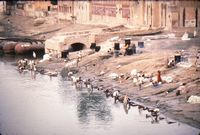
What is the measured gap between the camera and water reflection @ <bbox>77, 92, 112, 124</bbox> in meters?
46.7

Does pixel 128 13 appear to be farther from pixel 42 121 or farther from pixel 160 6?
pixel 42 121

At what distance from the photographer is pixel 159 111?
47.1 metres

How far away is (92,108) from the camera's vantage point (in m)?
50.0

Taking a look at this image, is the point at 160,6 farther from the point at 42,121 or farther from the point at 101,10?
the point at 42,121

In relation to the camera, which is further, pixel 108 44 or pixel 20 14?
pixel 20 14

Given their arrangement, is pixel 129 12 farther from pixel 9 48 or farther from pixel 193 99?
pixel 193 99

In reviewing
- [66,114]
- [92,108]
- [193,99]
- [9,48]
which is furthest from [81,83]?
[9,48]

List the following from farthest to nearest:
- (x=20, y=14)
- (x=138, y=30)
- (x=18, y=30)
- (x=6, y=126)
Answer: (x=20, y=14) < (x=18, y=30) < (x=138, y=30) < (x=6, y=126)

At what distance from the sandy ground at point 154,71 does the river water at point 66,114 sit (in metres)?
1.93

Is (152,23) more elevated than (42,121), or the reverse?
(152,23)

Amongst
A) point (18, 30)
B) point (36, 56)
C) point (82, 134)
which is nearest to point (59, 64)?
point (36, 56)

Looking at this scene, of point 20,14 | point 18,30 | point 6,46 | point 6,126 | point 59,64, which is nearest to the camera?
A: point 6,126

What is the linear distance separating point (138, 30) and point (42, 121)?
1469 inches

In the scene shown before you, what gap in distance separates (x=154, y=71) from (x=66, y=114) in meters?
12.6
